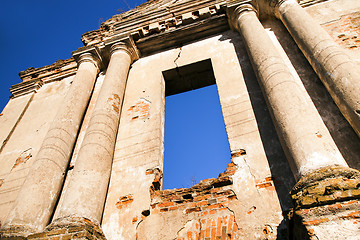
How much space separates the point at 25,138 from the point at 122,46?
10.9ft

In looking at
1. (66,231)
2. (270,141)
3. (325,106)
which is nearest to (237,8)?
(325,106)

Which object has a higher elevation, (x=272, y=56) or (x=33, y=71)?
(x=33, y=71)

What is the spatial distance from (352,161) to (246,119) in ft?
5.58

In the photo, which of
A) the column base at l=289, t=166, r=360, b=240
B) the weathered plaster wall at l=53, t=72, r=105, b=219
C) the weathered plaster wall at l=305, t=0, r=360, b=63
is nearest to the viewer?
the column base at l=289, t=166, r=360, b=240

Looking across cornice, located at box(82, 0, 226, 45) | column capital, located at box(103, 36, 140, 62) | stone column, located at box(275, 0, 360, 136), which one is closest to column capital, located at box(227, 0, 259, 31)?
cornice, located at box(82, 0, 226, 45)

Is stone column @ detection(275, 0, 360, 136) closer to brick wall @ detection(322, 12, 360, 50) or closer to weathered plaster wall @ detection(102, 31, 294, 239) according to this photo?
brick wall @ detection(322, 12, 360, 50)

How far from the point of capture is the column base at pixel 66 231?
126 inches

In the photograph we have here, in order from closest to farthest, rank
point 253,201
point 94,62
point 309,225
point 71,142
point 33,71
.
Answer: point 309,225
point 253,201
point 71,142
point 94,62
point 33,71

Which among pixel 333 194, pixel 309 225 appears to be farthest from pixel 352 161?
pixel 309 225

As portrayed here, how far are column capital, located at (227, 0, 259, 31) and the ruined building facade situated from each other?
0.03m

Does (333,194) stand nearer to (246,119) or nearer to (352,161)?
(352,161)

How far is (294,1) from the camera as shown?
622 cm

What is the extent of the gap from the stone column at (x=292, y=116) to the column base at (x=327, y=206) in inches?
9.9

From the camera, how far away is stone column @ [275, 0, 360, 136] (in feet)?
12.2
